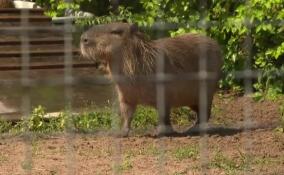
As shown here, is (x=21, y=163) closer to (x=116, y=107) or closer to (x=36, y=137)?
(x=36, y=137)

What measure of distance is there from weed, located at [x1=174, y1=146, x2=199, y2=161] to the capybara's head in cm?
108

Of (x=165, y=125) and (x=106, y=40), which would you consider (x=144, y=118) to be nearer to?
(x=165, y=125)

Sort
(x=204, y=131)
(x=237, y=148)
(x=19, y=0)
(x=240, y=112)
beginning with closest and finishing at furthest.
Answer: (x=237, y=148) → (x=204, y=131) → (x=240, y=112) → (x=19, y=0)

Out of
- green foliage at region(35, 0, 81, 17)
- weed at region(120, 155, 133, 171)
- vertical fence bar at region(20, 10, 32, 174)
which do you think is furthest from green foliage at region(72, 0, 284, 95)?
weed at region(120, 155, 133, 171)

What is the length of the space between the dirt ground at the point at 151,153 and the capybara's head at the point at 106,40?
0.70m

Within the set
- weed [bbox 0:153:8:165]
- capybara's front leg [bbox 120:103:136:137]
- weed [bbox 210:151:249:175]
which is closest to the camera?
weed [bbox 210:151:249:175]

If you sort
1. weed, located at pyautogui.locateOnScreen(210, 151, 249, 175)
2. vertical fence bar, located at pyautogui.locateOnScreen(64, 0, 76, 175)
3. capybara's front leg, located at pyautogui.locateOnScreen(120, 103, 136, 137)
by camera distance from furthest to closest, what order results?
capybara's front leg, located at pyautogui.locateOnScreen(120, 103, 136, 137) → weed, located at pyautogui.locateOnScreen(210, 151, 249, 175) → vertical fence bar, located at pyautogui.locateOnScreen(64, 0, 76, 175)

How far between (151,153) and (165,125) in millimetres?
793

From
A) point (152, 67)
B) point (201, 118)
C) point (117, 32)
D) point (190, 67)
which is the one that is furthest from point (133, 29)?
point (201, 118)

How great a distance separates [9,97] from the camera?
8266 mm

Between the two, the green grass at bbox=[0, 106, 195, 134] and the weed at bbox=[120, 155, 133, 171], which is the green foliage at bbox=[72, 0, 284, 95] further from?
the weed at bbox=[120, 155, 133, 171]

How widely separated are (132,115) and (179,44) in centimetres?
77

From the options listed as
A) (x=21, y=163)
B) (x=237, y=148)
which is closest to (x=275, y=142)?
(x=237, y=148)

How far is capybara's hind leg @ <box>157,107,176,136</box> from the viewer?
22.5ft
